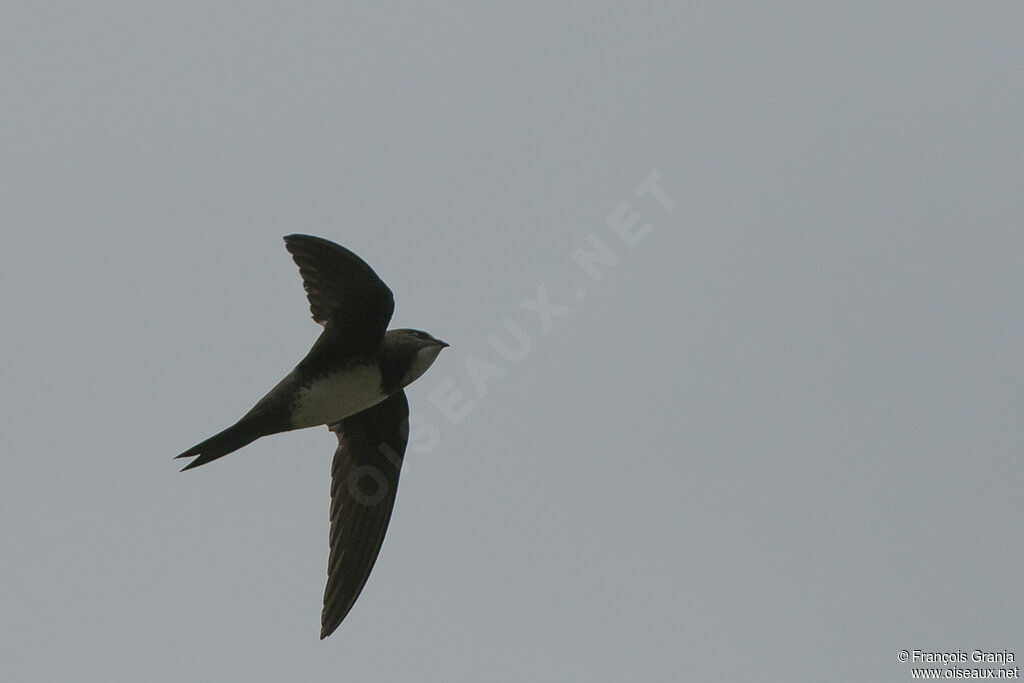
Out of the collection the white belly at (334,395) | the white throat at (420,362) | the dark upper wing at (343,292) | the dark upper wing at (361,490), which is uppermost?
the dark upper wing at (343,292)

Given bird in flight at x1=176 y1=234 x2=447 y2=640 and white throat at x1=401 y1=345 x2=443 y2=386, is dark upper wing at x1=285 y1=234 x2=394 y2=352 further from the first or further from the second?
white throat at x1=401 y1=345 x2=443 y2=386

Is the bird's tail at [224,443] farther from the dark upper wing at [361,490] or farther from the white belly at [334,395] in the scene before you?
the dark upper wing at [361,490]

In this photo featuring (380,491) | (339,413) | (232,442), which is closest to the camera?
(232,442)

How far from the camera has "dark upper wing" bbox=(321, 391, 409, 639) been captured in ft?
21.9

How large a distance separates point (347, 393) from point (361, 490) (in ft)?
2.85

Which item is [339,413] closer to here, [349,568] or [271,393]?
[271,393]

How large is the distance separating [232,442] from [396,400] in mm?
Result: 1267

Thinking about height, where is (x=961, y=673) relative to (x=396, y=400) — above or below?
below

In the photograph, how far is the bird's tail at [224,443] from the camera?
18.7ft

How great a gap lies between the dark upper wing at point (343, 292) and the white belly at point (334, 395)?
0.14 meters

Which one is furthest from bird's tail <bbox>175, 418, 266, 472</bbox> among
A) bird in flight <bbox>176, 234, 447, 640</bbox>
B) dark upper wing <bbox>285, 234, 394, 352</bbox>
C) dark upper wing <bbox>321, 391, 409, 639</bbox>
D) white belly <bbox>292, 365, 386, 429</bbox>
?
dark upper wing <bbox>321, 391, 409, 639</bbox>

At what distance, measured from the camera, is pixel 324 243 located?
589 centimetres

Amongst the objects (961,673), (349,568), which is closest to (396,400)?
(349,568)

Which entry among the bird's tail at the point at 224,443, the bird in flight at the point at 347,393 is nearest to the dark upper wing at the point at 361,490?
the bird in flight at the point at 347,393
